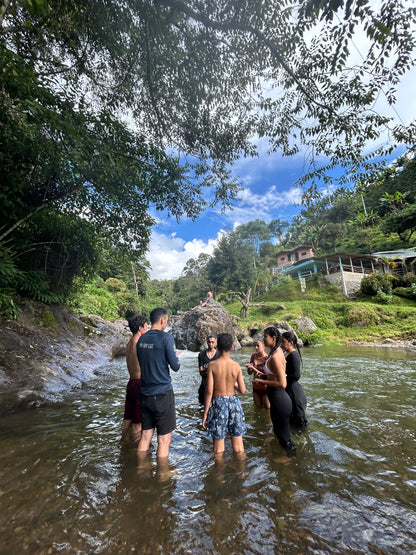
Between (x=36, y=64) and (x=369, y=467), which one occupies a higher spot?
(x=36, y=64)

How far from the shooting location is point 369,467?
360cm

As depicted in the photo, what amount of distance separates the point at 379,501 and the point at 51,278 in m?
13.7

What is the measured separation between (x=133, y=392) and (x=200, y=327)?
46.3 feet

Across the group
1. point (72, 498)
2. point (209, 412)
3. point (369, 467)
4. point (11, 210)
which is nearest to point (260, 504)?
point (209, 412)

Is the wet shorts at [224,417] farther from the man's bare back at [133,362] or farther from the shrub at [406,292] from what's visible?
the shrub at [406,292]

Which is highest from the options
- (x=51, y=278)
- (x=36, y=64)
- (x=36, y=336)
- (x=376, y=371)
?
(x=36, y=64)

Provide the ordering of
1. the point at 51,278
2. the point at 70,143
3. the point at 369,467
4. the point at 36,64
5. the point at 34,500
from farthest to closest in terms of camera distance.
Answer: the point at 51,278 < the point at 36,64 < the point at 70,143 < the point at 369,467 < the point at 34,500

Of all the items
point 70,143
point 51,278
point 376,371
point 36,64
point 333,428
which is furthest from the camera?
point 51,278

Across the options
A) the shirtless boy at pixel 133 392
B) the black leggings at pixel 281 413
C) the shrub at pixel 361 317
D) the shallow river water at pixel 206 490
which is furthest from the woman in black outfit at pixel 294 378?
the shrub at pixel 361 317

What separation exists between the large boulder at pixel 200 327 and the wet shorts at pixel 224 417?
14.3m

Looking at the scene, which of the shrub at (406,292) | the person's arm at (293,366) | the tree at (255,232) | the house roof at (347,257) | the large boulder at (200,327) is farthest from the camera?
the tree at (255,232)

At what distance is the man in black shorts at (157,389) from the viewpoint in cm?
370

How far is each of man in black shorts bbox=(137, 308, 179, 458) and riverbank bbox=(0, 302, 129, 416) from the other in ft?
12.9

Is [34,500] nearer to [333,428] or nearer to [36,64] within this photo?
[333,428]
